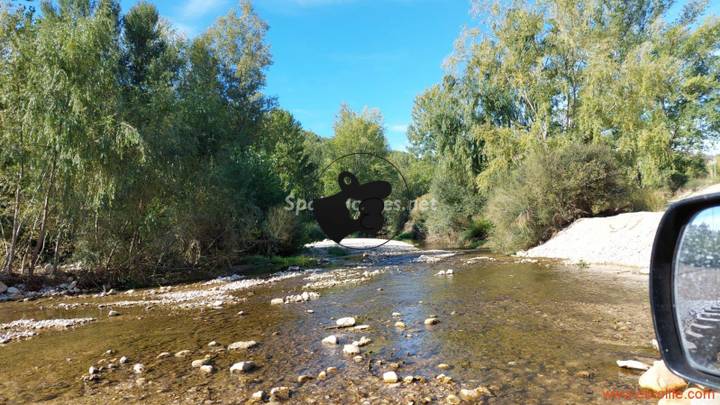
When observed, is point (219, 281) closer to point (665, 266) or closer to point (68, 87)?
point (68, 87)

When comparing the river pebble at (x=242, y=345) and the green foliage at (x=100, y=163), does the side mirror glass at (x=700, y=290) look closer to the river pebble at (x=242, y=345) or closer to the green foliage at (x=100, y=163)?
the river pebble at (x=242, y=345)

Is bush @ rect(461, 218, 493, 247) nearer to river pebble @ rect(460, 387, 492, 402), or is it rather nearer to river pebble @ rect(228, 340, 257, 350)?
river pebble @ rect(228, 340, 257, 350)

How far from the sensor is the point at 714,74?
84.2 feet

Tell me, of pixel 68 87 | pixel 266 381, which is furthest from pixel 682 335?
pixel 68 87

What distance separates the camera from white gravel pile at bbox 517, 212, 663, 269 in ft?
44.7

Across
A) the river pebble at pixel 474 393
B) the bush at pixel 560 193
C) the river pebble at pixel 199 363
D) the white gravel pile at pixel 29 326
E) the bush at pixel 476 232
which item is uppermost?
the bush at pixel 560 193

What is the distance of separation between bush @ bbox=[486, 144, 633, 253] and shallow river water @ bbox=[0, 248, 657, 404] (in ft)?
28.3

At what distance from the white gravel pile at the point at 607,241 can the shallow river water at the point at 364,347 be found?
11.4ft

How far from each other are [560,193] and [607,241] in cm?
393

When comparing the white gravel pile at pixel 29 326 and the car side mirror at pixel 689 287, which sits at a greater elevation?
the car side mirror at pixel 689 287

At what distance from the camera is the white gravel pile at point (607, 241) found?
13.6m

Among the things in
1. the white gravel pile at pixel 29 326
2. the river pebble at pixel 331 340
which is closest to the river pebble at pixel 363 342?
the river pebble at pixel 331 340

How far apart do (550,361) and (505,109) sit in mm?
26711

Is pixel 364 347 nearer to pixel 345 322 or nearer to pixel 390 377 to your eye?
pixel 390 377
